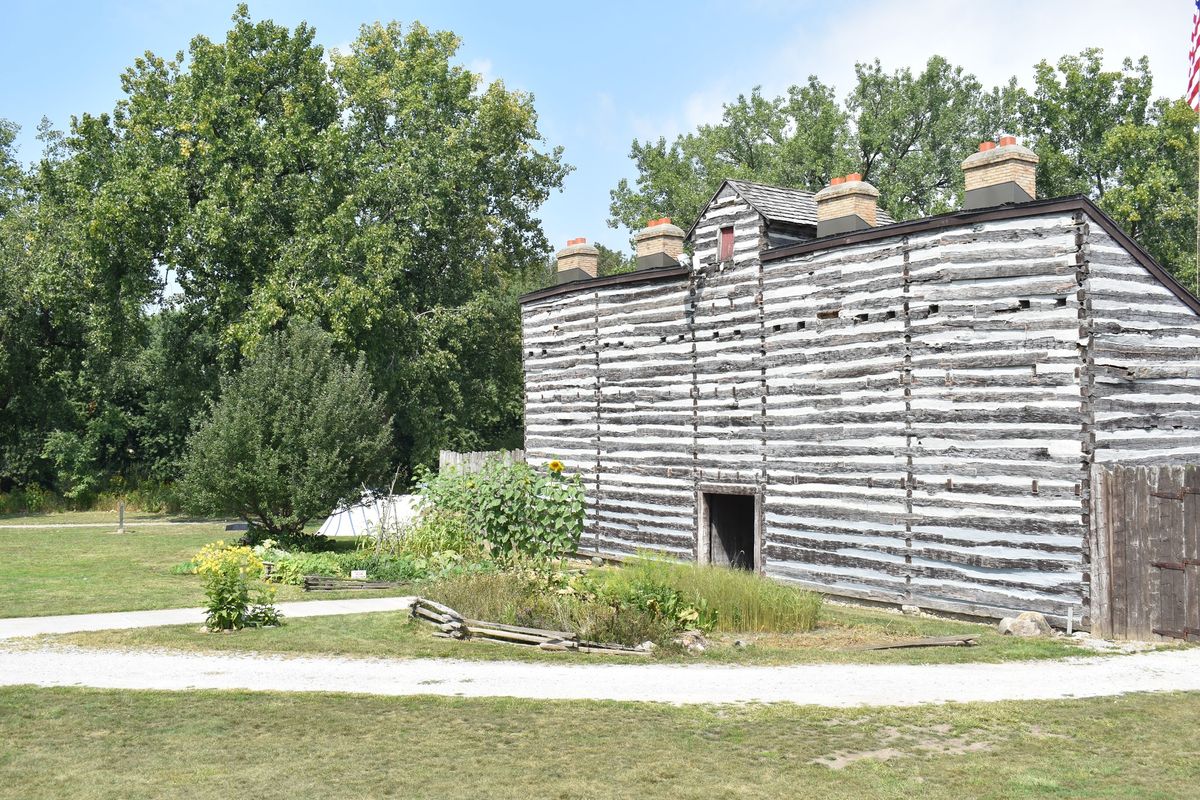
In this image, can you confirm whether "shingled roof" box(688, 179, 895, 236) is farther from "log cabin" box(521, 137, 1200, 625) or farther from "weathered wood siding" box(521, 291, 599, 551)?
"weathered wood siding" box(521, 291, 599, 551)

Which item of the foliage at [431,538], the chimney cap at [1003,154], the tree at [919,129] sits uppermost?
the tree at [919,129]

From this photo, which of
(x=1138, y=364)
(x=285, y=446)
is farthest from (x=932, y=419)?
(x=285, y=446)

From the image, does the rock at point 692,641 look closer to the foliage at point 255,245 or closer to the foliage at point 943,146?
the foliage at point 255,245

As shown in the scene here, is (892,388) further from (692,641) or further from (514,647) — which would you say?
(514,647)

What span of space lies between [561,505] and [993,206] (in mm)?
8185

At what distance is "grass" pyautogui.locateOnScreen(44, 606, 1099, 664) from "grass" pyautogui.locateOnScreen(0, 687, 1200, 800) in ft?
8.18

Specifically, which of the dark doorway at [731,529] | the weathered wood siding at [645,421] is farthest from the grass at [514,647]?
the weathered wood siding at [645,421]

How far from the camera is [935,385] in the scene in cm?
1680

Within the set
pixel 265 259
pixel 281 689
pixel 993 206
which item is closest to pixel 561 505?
pixel 281 689

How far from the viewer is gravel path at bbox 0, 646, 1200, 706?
10930mm

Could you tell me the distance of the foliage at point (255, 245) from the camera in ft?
111

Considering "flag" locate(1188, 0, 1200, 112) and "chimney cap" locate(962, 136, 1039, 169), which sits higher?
"flag" locate(1188, 0, 1200, 112)

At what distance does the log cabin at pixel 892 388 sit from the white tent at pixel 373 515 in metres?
4.38

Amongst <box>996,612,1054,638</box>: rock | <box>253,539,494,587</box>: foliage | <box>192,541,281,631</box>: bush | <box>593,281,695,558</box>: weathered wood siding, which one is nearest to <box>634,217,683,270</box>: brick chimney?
<box>593,281,695,558</box>: weathered wood siding
